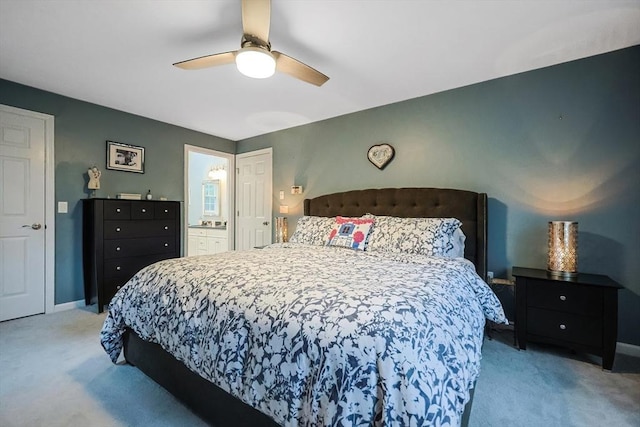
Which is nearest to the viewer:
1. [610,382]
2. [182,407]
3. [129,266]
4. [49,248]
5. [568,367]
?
[182,407]

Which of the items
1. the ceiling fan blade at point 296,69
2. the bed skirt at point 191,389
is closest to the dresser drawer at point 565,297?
the bed skirt at point 191,389

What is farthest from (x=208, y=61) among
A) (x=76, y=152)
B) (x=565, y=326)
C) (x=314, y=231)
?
(x=565, y=326)

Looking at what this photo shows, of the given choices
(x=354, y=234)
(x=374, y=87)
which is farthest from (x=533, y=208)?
(x=374, y=87)

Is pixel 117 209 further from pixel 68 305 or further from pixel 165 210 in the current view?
pixel 68 305

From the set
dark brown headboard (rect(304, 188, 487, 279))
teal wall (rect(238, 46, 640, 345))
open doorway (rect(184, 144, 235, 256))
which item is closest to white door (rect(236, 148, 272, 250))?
open doorway (rect(184, 144, 235, 256))

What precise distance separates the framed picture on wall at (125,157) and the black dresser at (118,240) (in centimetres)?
61

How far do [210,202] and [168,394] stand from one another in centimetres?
475

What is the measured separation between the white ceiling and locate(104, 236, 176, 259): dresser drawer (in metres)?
1.65

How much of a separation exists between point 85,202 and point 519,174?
4595mm

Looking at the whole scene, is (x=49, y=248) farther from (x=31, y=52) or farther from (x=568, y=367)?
(x=568, y=367)

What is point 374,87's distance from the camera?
3049mm

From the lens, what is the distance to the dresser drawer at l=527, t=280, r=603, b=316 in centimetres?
212

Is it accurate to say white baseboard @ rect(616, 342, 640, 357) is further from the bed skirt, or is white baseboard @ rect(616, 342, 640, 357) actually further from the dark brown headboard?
the bed skirt

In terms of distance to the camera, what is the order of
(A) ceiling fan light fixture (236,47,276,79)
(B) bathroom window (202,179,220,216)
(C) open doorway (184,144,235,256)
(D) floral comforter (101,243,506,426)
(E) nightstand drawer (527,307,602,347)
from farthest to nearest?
(B) bathroom window (202,179,220,216), (C) open doorway (184,144,235,256), (E) nightstand drawer (527,307,602,347), (A) ceiling fan light fixture (236,47,276,79), (D) floral comforter (101,243,506,426)
